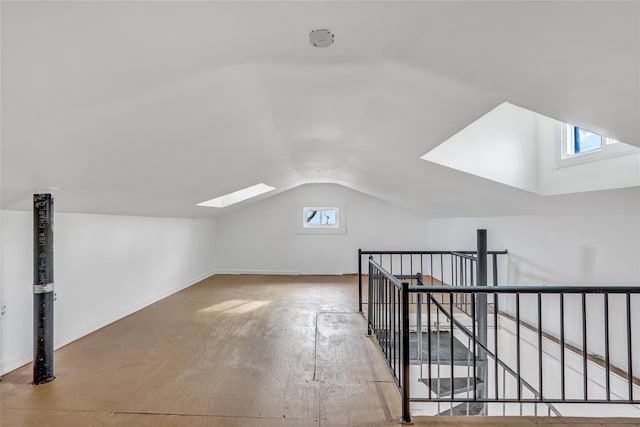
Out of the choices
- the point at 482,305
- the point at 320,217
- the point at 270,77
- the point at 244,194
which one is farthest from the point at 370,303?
the point at 320,217

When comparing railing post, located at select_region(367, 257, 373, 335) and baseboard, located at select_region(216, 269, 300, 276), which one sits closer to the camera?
railing post, located at select_region(367, 257, 373, 335)

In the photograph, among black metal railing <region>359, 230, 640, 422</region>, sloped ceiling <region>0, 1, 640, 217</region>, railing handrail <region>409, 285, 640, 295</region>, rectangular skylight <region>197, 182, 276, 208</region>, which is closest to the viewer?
sloped ceiling <region>0, 1, 640, 217</region>

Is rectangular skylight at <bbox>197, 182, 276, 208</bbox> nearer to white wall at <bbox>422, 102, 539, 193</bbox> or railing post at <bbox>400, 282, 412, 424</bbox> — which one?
white wall at <bbox>422, 102, 539, 193</bbox>

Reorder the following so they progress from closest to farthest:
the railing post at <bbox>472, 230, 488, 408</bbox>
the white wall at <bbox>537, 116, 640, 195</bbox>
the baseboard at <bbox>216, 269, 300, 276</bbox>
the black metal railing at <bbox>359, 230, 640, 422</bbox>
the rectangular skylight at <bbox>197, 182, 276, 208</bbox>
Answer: the black metal railing at <bbox>359, 230, 640, 422</bbox>, the white wall at <bbox>537, 116, 640, 195</bbox>, the railing post at <bbox>472, 230, 488, 408</bbox>, the rectangular skylight at <bbox>197, 182, 276, 208</bbox>, the baseboard at <bbox>216, 269, 300, 276</bbox>

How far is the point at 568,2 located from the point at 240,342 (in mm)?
3338

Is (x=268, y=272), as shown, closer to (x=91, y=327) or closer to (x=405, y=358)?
(x=91, y=327)

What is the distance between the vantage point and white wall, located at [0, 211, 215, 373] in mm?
2555

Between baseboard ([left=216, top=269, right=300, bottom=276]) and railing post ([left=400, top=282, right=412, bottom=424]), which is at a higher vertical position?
railing post ([left=400, top=282, right=412, bottom=424])

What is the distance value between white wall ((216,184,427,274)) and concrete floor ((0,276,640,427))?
3.00m

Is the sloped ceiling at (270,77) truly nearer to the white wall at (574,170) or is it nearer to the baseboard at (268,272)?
the white wall at (574,170)

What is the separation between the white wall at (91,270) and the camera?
2555 mm

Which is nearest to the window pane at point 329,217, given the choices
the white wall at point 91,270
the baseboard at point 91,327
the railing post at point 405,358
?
the white wall at point 91,270

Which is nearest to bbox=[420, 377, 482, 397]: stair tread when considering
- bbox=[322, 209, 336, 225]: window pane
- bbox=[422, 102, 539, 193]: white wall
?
bbox=[422, 102, 539, 193]: white wall

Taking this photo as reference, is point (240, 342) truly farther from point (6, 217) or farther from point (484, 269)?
point (484, 269)
